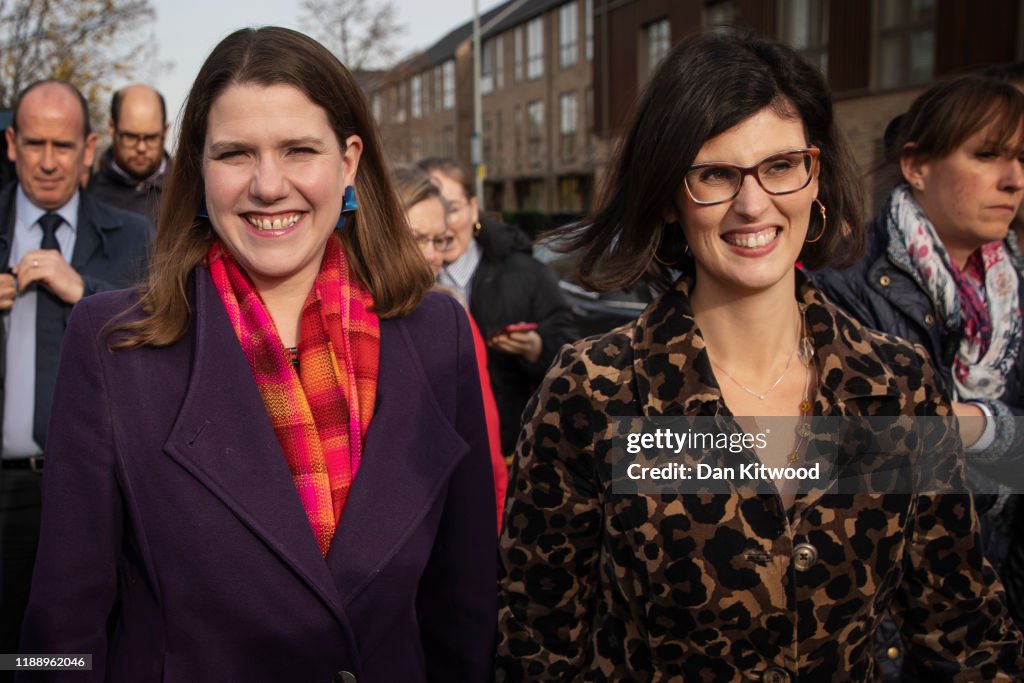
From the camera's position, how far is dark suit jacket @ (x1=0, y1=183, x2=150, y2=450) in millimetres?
3592

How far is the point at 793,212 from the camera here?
2.02m

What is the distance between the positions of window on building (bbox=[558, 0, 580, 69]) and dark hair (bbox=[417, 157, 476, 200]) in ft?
122

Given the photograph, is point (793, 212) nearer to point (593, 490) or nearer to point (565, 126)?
point (593, 490)

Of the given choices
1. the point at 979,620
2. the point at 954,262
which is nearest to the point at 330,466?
the point at 979,620

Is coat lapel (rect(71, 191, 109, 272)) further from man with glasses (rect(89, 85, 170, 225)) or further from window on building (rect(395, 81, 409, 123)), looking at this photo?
window on building (rect(395, 81, 409, 123))

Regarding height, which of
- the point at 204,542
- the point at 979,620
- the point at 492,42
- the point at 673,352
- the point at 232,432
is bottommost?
the point at 979,620

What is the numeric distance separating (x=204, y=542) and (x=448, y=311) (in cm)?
82

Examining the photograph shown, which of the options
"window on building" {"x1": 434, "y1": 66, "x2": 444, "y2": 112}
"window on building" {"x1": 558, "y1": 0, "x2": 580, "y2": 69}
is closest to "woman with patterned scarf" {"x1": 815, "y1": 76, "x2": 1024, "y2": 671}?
"window on building" {"x1": 558, "y1": 0, "x2": 580, "y2": 69}

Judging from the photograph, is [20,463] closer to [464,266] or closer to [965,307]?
[464,266]

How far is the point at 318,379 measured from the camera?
2086 millimetres

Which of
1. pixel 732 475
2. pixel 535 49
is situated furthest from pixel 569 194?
pixel 732 475

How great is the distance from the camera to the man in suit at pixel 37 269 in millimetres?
3330

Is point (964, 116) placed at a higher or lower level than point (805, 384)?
higher

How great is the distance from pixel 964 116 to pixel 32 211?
3.47m
